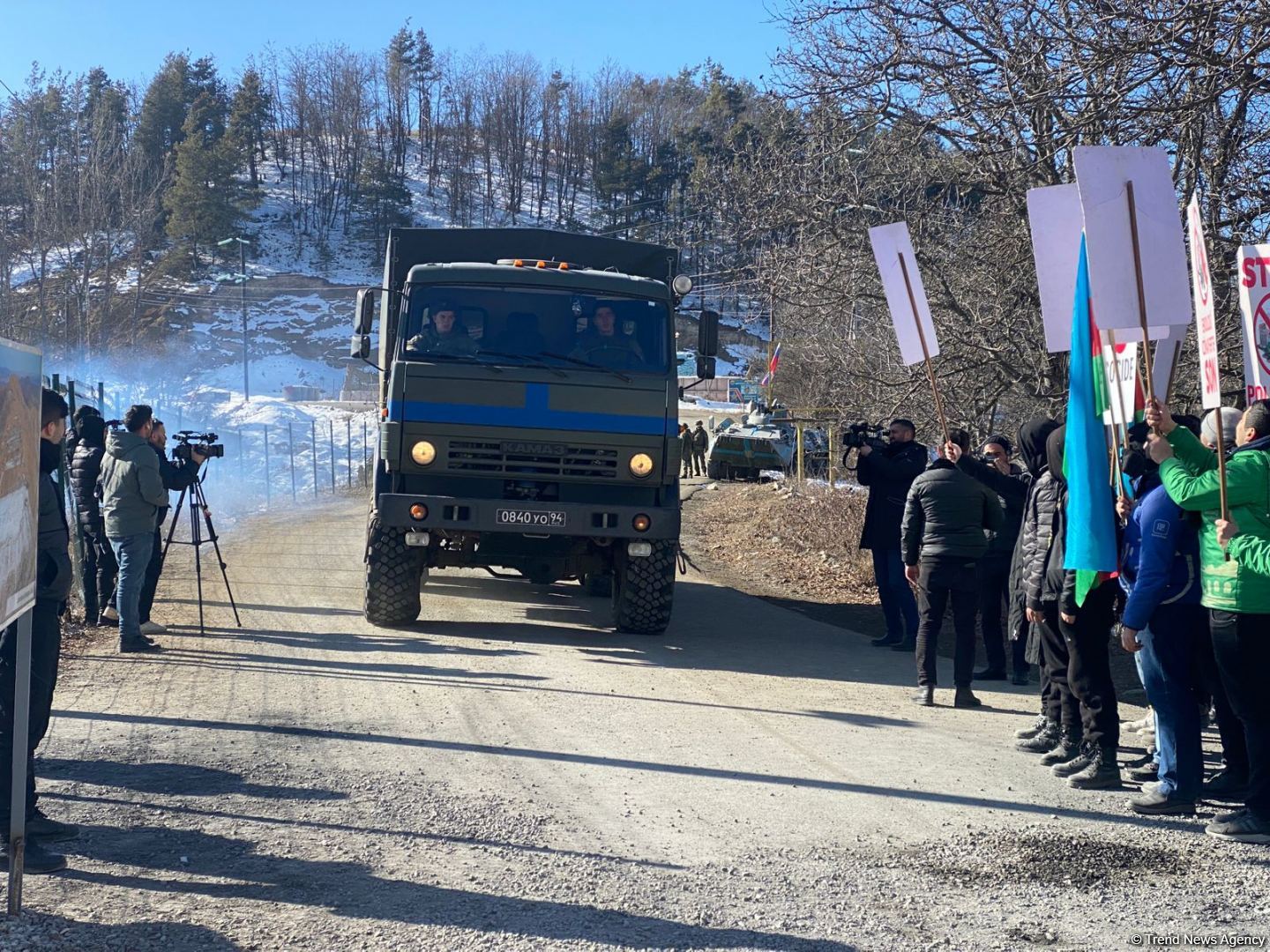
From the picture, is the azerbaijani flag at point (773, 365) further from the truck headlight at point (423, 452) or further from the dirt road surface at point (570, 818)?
the dirt road surface at point (570, 818)

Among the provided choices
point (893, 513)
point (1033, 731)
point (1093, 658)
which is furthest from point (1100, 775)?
point (893, 513)

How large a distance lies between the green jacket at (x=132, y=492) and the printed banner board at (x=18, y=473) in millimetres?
5203

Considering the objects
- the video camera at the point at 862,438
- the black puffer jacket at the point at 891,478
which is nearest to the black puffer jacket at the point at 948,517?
the video camera at the point at 862,438

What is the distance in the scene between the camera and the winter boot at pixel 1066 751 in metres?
6.59

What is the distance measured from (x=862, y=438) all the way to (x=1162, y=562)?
506cm

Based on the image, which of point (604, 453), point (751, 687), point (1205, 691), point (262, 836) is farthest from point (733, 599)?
point (262, 836)

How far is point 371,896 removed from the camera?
14.5ft

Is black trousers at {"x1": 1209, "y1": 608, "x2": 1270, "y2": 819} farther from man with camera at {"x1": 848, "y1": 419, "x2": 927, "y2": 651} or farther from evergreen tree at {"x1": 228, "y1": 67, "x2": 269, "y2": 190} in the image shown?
evergreen tree at {"x1": 228, "y1": 67, "x2": 269, "y2": 190}

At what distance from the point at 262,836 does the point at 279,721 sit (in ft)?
6.94

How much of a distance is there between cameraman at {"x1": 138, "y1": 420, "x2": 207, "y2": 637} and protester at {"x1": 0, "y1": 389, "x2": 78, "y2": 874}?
4.78m

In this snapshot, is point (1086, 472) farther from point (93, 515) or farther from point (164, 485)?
point (93, 515)

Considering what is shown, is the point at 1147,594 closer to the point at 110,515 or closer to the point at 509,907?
the point at 509,907

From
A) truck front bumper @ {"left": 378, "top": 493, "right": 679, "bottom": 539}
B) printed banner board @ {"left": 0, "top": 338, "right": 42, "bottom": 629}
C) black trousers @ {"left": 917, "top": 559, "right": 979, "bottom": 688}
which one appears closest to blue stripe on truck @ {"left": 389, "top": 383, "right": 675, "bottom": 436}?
truck front bumper @ {"left": 378, "top": 493, "right": 679, "bottom": 539}

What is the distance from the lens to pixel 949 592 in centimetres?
859
